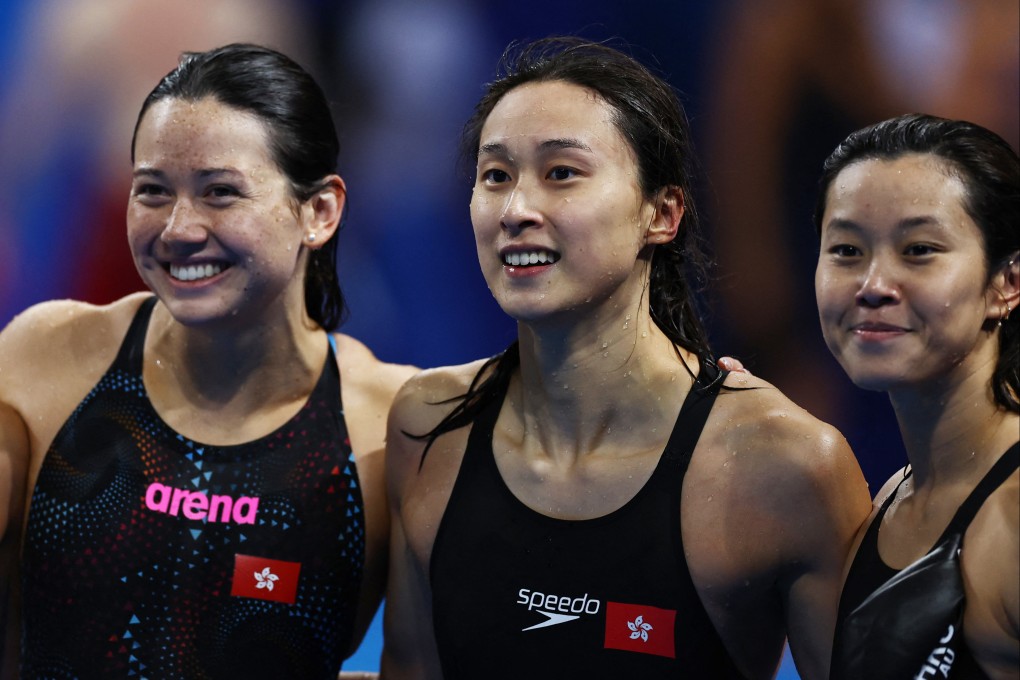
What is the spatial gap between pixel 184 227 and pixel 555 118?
86cm

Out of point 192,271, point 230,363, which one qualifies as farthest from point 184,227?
point 230,363

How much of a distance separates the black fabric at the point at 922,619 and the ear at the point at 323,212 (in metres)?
1.51

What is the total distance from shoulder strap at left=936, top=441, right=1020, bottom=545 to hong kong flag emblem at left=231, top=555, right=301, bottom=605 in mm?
1419

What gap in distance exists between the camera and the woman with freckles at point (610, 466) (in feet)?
7.89

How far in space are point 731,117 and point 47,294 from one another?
109 inches

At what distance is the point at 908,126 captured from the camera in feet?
7.34

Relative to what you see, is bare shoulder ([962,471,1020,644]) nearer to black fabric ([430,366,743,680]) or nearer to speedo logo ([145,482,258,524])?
black fabric ([430,366,743,680])

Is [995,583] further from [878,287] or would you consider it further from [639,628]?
[639,628]

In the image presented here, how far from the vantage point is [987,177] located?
2156mm

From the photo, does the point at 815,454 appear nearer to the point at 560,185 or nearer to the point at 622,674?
the point at 622,674

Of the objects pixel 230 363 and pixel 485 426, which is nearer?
pixel 485 426

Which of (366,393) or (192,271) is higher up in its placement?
(192,271)

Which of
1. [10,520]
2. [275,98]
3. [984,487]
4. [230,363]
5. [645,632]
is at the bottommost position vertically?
[645,632]

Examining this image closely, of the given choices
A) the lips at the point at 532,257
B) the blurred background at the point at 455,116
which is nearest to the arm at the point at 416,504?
the lips at the point at 532,257
